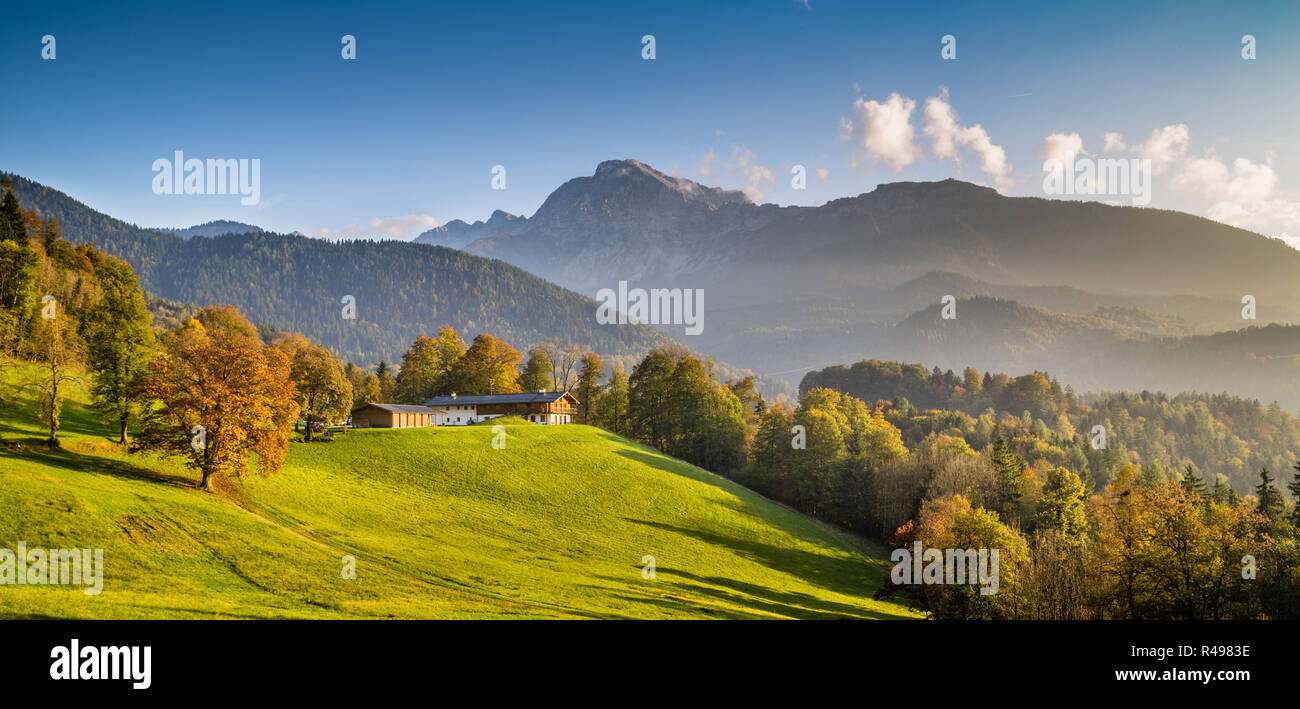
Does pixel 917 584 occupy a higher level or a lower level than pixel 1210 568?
lower

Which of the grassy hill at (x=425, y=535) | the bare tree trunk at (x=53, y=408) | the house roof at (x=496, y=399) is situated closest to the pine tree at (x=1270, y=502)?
the grassy hill at (x=425, y=535)

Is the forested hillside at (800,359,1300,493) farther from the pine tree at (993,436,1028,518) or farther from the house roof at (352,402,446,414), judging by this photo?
the house roof at (352,402,446,414)

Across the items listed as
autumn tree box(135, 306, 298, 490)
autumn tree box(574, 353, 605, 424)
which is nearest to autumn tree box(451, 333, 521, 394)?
autumn tree box(574, 353, 605, 424)

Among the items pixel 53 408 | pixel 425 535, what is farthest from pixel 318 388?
pixel 425 535

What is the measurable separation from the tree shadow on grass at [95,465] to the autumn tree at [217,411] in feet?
4.29

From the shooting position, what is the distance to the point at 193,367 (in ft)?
141

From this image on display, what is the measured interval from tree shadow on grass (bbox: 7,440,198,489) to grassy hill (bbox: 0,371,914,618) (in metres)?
0.22

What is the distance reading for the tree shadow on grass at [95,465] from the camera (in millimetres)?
37750

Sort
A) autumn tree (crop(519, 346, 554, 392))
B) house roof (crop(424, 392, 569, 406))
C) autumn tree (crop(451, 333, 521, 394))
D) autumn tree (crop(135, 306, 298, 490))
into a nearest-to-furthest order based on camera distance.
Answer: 1. autumn tree (crop(135, 306, 298, 490))
2. house roof (crop(424, 392, 569, 406))
3. autumn tree (crop(451, 333, 521, 394))
4. autumn tree (crop(519, 346, 554, 392))

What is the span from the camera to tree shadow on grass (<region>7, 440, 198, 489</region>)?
3775 centimetres

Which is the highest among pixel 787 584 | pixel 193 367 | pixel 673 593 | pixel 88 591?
pixel 193 367

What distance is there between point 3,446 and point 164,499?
11523 mm
